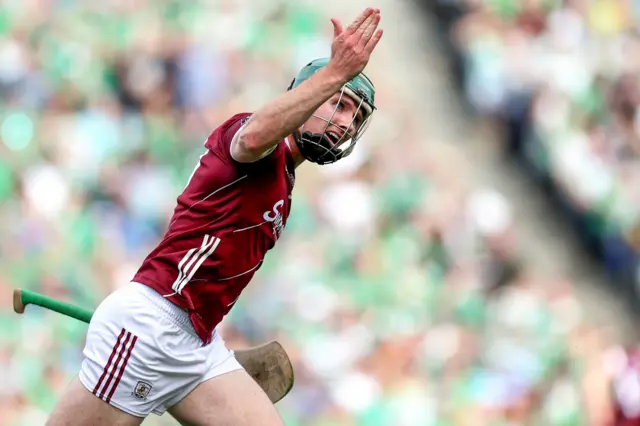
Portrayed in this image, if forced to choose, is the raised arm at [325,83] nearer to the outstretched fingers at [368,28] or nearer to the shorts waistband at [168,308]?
the outstretched fingers at [368,28]

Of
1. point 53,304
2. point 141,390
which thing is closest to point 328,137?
point 141,390

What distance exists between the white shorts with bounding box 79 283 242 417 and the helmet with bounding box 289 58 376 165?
0.70 metres

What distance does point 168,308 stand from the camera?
377cm

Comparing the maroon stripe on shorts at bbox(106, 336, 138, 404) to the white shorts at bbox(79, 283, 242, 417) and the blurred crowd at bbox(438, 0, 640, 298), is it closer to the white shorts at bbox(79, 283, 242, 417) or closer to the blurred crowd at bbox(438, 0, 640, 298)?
the white shorts at bbox(79, 283, 242, 417)

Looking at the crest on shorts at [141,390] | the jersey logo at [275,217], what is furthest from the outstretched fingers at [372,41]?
the crest on shorts at [141,390]

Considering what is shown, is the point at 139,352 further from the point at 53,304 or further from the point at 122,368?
the point at 53,304

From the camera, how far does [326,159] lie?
3760 mm

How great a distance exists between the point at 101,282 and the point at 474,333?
2359 millimetres

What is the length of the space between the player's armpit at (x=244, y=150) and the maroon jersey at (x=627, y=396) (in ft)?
12.6

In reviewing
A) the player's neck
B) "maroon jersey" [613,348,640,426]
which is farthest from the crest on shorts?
"maroon jersey" [613,348,640,426]

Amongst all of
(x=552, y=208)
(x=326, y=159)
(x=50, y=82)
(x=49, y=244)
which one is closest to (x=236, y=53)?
(x=50, y=82)

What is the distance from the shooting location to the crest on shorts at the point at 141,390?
148 inches

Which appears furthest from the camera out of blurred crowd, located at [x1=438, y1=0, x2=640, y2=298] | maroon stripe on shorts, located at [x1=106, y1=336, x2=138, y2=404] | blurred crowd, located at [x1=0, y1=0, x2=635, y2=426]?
blurred crowd, located at [x1=438, y1=0, x2=640, y2=298]

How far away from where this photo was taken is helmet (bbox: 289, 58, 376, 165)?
3703 millimetres
